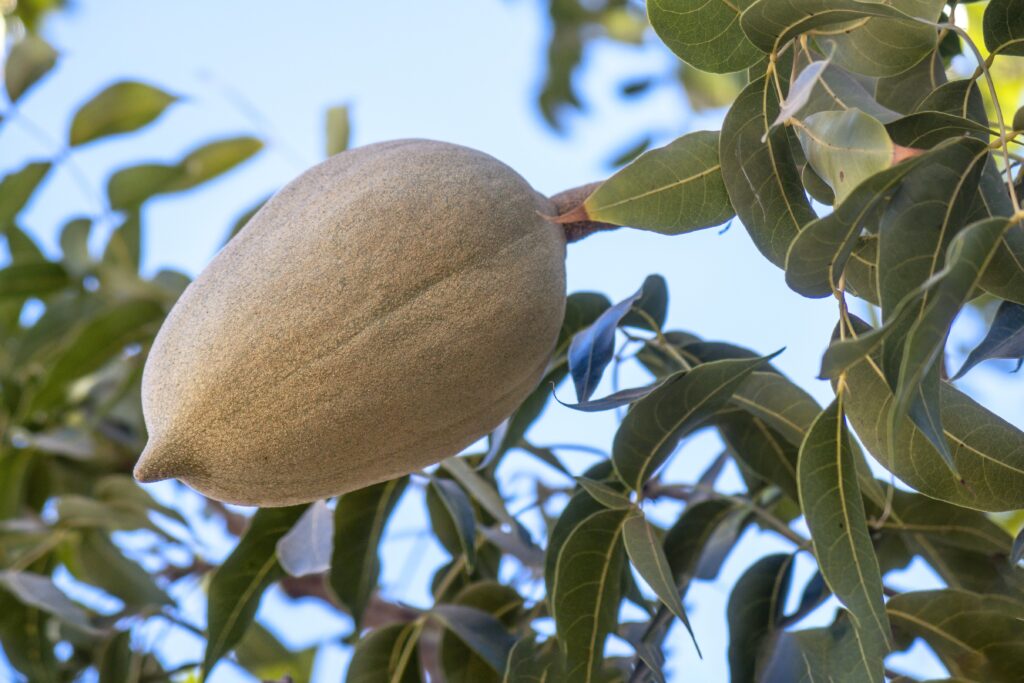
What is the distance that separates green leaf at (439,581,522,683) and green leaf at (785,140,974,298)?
22.4 inches

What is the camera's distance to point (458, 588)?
1.48 m

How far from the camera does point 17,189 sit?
6.17ft

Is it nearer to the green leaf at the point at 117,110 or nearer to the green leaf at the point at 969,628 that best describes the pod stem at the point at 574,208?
the green leaf at the point at 969,628

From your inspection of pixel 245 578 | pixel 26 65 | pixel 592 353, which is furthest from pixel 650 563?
pixel 26 65

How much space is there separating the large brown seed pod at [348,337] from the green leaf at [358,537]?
1.18 feet

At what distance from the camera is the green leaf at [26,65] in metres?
1.93

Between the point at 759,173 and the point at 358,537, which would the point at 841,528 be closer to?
the point at 759,173

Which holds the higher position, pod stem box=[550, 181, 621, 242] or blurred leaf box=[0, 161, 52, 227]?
pod stem box=[550, 181, 621, 242]

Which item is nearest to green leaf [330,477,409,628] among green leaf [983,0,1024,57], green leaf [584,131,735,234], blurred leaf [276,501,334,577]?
blurred leaf [276,501,334,577]

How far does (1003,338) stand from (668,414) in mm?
269

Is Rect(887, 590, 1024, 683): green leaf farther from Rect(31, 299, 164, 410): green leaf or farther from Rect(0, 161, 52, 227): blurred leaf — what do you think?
Rect(0, 161, 52, 227): blurred leaf

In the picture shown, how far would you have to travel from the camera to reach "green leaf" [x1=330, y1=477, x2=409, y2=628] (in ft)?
4.40

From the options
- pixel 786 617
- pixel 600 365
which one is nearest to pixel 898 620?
pixel 786 617

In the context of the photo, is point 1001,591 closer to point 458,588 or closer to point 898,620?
point 898,620
